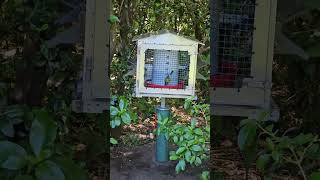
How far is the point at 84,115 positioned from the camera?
70.9 inches

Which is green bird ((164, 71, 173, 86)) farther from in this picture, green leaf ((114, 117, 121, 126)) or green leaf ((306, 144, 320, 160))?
green leaf ((306, 144, 320, 160))

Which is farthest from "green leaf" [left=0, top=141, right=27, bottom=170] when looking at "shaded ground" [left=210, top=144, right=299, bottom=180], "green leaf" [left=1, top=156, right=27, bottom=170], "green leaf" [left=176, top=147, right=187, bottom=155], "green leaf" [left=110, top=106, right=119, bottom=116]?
"shaded ground" [left=210, top=144, right=299, bottom=180]

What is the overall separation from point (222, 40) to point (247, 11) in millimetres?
103

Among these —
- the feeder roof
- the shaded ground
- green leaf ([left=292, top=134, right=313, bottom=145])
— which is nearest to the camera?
green leaf ([left=292, top=134, right=313, bottom=145])

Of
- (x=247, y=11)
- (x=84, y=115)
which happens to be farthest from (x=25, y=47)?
(x=247, y=11)

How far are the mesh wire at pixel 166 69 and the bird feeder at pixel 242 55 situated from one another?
0.30 feet

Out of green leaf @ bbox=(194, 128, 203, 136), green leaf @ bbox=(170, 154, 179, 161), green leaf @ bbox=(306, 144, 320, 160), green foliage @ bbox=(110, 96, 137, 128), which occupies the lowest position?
green leaf @ bbox=(170, 154, 179, 161)

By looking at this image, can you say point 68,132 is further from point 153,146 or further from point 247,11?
point 247,11

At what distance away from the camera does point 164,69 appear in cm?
156

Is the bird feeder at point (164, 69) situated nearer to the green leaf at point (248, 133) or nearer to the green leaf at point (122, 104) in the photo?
the green leaf at point (122, 104)

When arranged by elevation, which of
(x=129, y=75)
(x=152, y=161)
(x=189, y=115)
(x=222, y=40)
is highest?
(x=222, y=40)

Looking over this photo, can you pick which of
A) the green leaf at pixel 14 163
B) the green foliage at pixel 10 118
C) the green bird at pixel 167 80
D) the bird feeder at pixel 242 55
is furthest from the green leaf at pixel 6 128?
the bird feeder at pixel 242 55

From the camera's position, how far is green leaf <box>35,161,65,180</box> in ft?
3.68

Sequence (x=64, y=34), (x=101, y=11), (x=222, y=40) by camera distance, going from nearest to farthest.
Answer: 1. (x=101, y=11)
2. (x=222, y=40)
3. (x=64, y=34)
